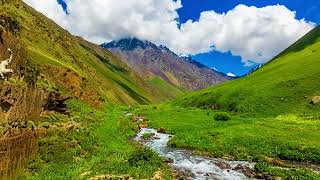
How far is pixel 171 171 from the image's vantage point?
39094 millimetres

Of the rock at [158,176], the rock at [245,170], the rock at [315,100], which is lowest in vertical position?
the rock at [158,176]

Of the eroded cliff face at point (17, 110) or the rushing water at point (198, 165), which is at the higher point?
the eroded cliff face at point (17, 110)

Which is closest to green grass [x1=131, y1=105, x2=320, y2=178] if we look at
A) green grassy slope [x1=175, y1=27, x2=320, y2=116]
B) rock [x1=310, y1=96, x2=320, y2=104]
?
rock [x1=310, y1=96, x2=320, y2=104]

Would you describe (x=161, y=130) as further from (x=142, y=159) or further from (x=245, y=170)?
(x=142, y=159)

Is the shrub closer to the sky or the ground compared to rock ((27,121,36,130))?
closer to the ground

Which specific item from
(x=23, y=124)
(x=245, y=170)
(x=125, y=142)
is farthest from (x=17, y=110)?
(x=245, y=170)

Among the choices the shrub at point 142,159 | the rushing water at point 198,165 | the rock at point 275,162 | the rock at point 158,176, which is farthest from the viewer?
the rock at point 275,162

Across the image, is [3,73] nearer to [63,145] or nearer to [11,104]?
[11,104]

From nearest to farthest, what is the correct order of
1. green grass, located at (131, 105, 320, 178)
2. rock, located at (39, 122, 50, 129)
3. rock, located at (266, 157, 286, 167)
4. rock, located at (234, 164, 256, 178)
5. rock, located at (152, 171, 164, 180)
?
rock, located at (152, 171, 164, 180), rock, located at (234, 164, 256, 178), rock, located at (39, 122, 50, 129), rock, located at (266, 157, 286, 167), green grass, located at (131, 105, 320, 178)

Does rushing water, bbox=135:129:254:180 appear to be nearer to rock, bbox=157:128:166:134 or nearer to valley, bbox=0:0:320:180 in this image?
valley, bbox=0:0:320:180

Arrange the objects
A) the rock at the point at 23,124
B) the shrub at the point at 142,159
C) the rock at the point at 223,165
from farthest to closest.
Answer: the rock at the point at 223,165, the shrub at the point at 142,159, the rock at the point at 23,124

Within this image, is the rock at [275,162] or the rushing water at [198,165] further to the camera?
the rock at [275,162]

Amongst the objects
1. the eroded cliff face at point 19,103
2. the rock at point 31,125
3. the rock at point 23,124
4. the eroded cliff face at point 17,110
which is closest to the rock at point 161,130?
the eroded cliff face at point 17,110

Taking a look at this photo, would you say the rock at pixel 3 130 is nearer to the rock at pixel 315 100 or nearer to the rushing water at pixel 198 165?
the rushing water at pixel 198 165
